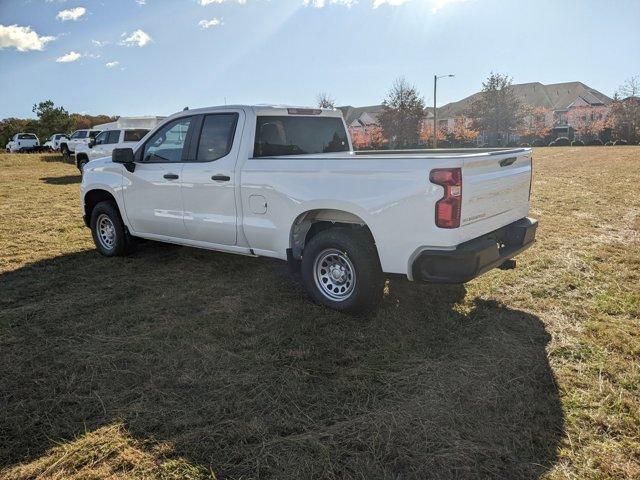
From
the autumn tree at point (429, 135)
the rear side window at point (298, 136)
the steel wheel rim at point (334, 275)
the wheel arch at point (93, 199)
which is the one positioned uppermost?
the autumn tree at point (429, 135)

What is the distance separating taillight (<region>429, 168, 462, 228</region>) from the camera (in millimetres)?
3668

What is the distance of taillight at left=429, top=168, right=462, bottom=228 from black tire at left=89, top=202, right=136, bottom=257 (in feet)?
15.0

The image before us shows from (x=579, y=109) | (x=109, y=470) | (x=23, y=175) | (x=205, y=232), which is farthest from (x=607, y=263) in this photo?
(x=579, y=109)

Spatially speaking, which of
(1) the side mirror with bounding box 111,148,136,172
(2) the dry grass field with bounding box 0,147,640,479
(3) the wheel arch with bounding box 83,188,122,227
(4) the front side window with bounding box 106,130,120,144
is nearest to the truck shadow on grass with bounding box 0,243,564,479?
(2) the dry grass field with bounding box 0,147,640,479

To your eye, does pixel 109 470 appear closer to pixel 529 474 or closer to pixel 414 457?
pixel 414 457

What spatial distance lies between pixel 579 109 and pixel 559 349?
8264cm

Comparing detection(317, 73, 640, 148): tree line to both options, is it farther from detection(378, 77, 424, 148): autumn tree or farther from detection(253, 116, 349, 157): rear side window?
detection(253, 116, 349, 157): rear side window

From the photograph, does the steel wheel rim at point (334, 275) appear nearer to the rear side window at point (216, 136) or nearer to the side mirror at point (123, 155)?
the rear side window at point (216, 136)

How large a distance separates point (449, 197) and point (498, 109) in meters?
65.5

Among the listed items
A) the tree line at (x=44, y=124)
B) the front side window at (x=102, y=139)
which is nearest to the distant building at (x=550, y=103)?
the tree line at (x=44, y=124)

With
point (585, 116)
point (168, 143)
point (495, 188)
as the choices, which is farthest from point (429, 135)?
point (495, 188)

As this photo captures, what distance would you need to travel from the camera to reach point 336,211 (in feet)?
14.8

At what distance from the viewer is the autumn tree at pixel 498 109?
62.7m

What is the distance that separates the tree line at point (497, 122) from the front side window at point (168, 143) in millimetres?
50999
